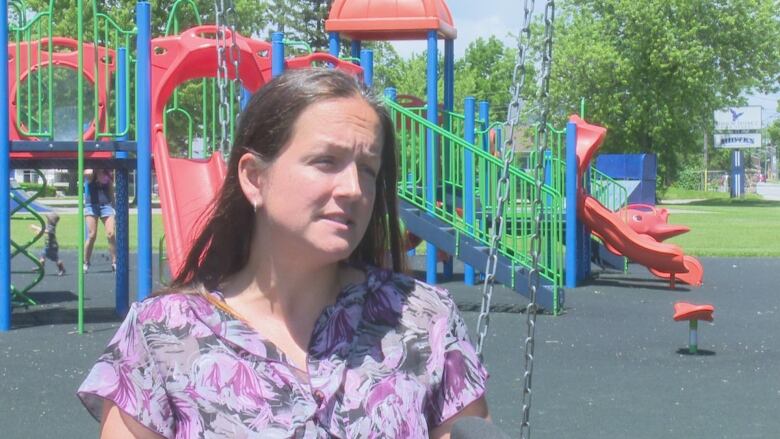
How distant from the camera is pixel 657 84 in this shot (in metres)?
45.5

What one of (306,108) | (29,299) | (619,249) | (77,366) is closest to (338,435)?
(306,108)

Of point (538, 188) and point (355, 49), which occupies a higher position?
point (355, 49)

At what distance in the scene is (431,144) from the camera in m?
11.5

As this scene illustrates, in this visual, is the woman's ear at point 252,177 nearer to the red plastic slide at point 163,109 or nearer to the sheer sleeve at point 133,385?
the sheer sleeve at point 133,385

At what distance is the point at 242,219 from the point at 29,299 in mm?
9620

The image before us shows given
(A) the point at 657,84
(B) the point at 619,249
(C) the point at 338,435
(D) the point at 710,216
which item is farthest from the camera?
(A) the point at 657,84

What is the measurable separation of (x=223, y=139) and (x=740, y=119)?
196 feet

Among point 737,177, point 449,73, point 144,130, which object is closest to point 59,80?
point 144,130

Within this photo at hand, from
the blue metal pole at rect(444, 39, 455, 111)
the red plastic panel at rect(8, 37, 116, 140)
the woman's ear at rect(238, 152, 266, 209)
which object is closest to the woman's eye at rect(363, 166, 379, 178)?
the woman's ear at rect(238, 152, 266, 209)

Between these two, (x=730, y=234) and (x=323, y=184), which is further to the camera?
(x=730, y=234)

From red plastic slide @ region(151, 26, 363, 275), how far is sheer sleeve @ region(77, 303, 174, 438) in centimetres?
269

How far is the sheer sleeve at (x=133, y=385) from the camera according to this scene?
6.41ft

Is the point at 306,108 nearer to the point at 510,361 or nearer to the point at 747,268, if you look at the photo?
the point at 510,361

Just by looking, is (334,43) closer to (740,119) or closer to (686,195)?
(686,195)
